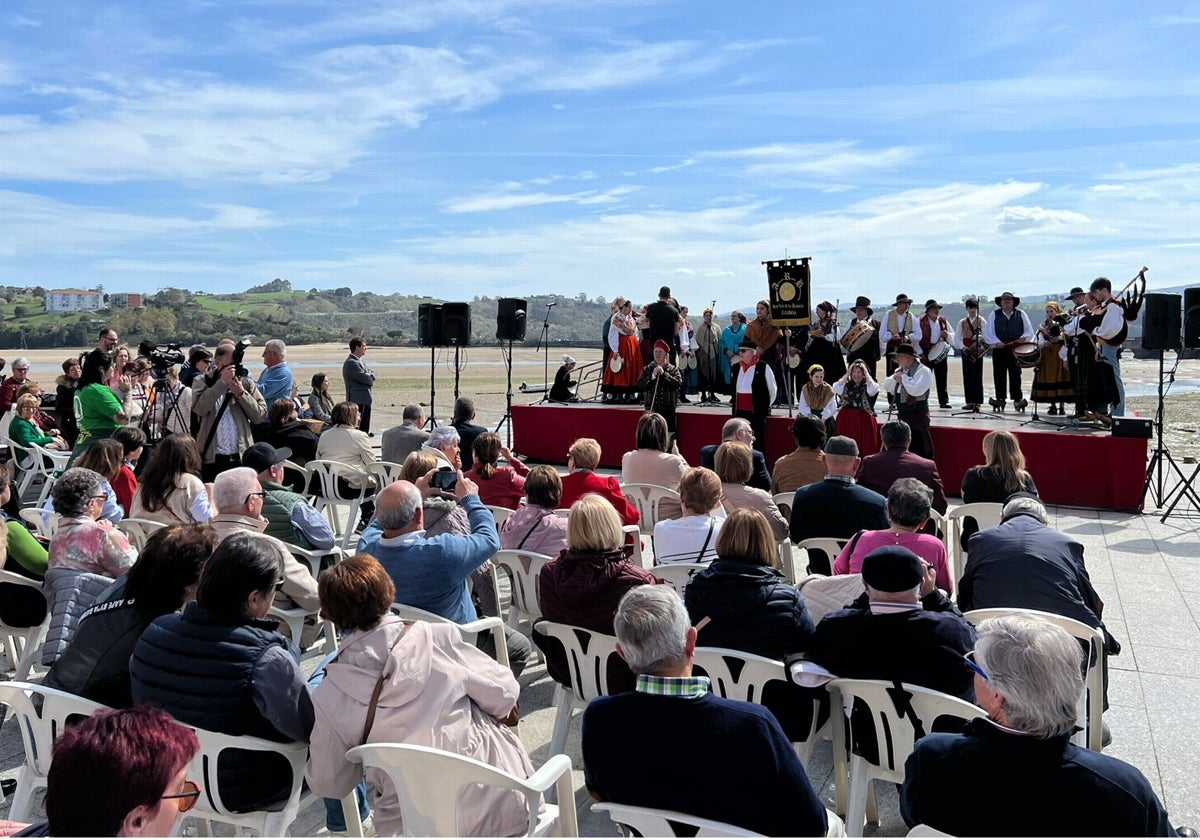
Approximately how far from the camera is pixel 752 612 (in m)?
2.96

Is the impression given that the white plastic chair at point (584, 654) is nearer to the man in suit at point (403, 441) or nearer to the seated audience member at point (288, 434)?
the man in suit at point (403, 441)

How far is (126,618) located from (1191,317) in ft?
28.4

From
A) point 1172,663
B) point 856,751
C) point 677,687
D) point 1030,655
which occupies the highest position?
point 1030,655

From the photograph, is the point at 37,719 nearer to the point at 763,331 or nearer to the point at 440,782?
the point at 440,782

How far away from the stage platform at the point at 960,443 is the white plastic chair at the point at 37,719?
26.1ft

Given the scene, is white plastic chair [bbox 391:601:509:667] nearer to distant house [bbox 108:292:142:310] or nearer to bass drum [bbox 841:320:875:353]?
bass drum [bbox 841:320:875:353]

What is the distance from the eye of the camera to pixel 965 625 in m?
2.74

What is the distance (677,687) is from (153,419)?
7.19 m

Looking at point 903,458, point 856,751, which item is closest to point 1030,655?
point 856,751

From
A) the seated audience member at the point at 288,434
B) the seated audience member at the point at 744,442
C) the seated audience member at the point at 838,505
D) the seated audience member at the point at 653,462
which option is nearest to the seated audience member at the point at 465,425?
the seated audience member at the point at 288,434

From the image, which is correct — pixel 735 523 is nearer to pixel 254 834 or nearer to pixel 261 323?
pixel 254 834

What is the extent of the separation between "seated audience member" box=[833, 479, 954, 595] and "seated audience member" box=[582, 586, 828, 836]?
1.54 metres

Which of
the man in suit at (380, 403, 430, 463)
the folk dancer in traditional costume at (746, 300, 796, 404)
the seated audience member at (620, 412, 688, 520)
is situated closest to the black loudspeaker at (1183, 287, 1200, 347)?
the folk dancer in traditional costume at (746, 300, 796, 404)

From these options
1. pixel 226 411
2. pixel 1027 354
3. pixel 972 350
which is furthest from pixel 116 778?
pixel 972 350
